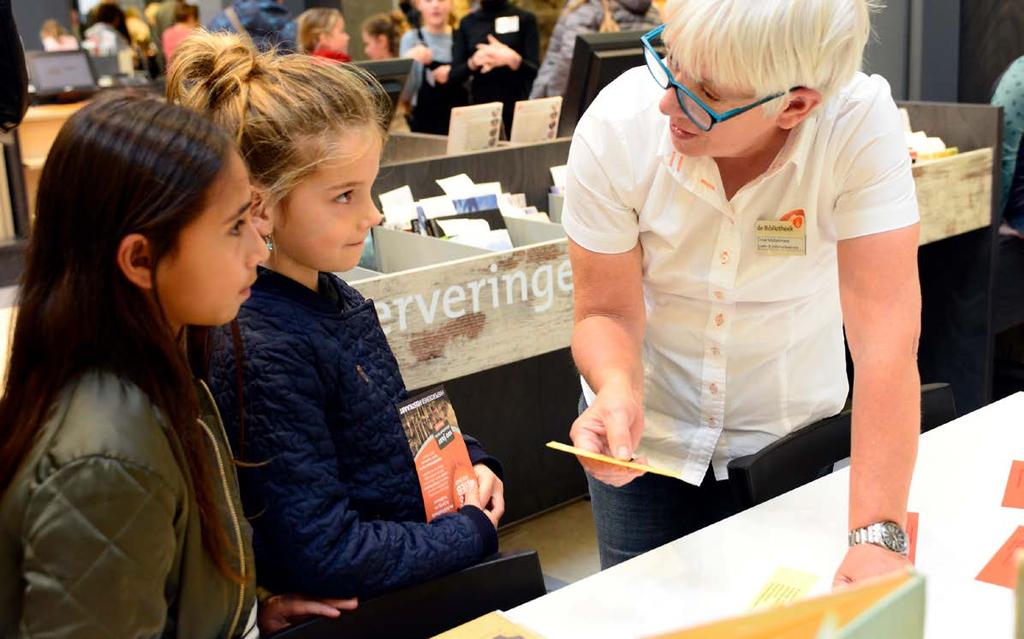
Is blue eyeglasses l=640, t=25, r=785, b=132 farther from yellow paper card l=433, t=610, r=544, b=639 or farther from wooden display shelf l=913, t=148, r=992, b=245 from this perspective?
wooden display shelf l=913, t=148, r=992, b=245

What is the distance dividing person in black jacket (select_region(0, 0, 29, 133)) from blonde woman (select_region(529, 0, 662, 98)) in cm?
339

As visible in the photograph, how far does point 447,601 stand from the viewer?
145 centimetres

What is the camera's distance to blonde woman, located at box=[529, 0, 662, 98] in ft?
17.0

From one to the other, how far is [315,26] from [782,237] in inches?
187

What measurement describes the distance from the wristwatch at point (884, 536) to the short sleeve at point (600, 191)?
0.51 metres

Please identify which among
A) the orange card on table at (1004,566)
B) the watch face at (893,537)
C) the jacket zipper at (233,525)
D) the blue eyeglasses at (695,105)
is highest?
the blue eyeglasses at (695,105)

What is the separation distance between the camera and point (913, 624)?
2.51ft

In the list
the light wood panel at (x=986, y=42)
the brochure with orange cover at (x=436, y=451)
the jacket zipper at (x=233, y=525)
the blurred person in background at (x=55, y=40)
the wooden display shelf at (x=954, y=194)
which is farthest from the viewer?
the blurred person in background at (x=55, y=40)

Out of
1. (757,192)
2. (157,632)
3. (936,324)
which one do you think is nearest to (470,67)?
(936,324)

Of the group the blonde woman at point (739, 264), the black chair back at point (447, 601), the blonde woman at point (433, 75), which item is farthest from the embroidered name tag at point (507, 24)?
the black chair back at point (447, 601)

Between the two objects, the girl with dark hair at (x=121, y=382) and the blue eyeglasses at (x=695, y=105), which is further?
the blue eyeglasses at (x=695, y=105)

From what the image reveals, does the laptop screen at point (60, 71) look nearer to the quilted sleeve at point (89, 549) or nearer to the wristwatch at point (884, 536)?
the quilted sleeve at point (89, 549)

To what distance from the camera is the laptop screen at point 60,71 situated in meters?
7.54

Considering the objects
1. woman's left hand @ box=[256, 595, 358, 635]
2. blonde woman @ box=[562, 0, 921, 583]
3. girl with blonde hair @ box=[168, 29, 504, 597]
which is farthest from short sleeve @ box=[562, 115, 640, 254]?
woman's left hand @ box=[256, 595, 358, 635]
